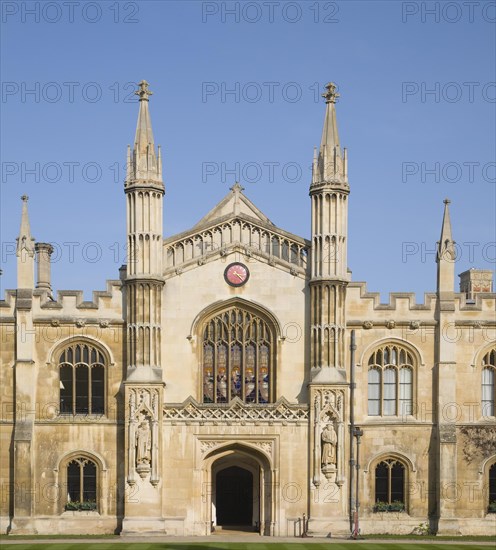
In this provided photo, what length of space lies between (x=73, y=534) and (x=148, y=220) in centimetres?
1304

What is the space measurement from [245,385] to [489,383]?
10263 mm

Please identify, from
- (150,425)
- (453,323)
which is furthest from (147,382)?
(453,323)

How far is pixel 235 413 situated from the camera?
150 feet

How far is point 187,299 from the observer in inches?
1836

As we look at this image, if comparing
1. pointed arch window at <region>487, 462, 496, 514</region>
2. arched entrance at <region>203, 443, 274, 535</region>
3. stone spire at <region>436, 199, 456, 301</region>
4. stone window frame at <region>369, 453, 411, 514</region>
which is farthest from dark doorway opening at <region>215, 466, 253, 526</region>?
stone spire at <region>436, 199, 456, 301</region>

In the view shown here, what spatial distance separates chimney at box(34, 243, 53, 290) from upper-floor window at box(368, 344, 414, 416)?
1710 cm

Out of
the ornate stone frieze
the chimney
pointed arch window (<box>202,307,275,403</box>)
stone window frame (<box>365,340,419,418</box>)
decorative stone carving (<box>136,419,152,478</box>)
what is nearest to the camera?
decorative stone carving (<box>136,419,152,478</box>)

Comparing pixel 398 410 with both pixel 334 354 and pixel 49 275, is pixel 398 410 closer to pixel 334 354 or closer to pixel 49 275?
pixel 334 354

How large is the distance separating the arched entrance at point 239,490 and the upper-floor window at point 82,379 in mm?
5299

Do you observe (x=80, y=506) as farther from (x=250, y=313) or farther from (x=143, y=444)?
(x=250, y=313)

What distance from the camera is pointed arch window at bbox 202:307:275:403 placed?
46375 millimetres

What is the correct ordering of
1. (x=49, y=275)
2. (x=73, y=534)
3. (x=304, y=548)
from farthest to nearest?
(x=49, y=275)
(x=73, y=534)
(x=304, y=548)

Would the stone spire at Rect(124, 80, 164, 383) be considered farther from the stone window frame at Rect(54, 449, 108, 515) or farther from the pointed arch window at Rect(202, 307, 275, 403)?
the stone window frame at Rect(54, 449, 108, 515)

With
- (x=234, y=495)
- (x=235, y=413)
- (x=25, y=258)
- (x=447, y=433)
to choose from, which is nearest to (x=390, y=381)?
(x=447, y=433)
